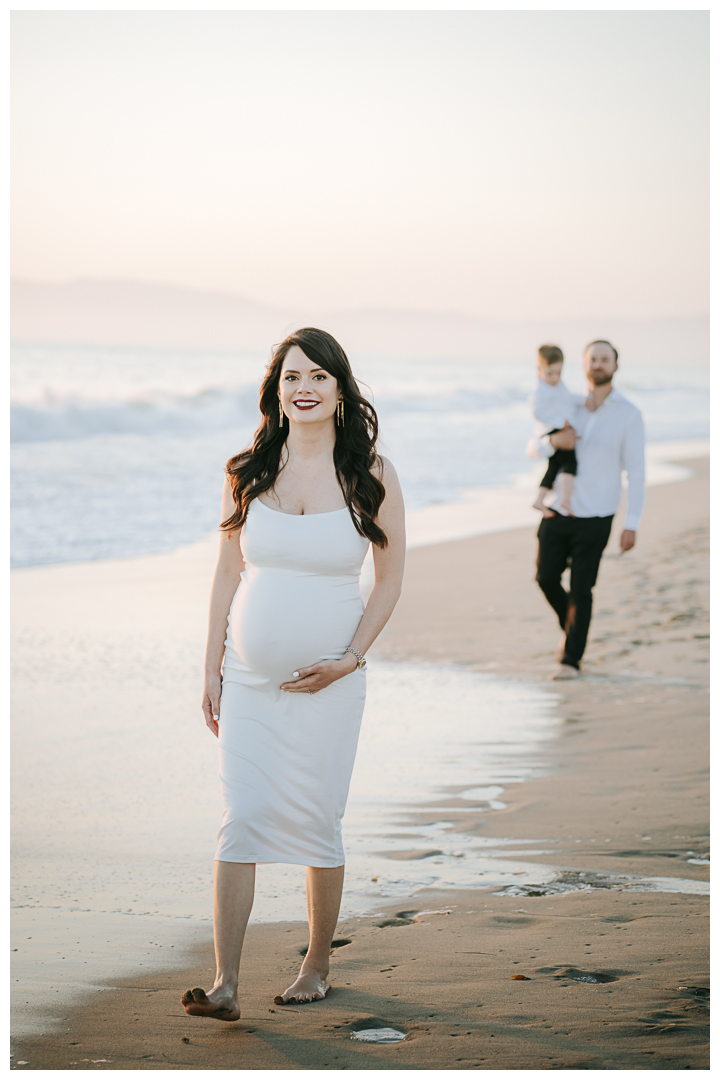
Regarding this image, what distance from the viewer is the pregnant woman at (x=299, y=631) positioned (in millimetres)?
3016

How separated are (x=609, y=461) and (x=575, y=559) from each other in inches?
26.8

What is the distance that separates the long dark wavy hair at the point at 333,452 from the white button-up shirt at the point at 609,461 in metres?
4.03

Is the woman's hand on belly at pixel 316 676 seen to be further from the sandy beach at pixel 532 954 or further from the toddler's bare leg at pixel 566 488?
the toddler's bare leg at pixel 566 488

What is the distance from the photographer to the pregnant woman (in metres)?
3.02

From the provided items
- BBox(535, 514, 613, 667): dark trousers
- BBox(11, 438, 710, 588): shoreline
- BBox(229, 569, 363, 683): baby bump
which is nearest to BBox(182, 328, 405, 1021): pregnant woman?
BBox(229, 569, 363, 683): baby bump

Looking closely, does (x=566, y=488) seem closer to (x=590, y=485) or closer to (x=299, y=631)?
(x=590, y=485)

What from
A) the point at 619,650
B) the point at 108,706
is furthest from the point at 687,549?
the point at 108,706

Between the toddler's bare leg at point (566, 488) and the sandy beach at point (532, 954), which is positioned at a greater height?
the toddler's bare leg at point (566, 488)

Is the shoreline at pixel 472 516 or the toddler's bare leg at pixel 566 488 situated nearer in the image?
the toddler's bare leg at pixel 566 488

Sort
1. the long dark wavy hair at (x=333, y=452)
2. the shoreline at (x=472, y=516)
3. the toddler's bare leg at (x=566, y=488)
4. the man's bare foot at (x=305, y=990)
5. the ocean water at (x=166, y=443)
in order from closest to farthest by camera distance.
Result: the man's bare foot at (x=305, y=990) < the long dark wavy hair at (x=333, y=452) < the toddler's bare leg at (x=566, y=488) < the shoreline at (x=472, y=516) < the ocean water at (x=166, y=443)

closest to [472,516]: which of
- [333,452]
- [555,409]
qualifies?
[555,409]

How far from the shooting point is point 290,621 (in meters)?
3.07

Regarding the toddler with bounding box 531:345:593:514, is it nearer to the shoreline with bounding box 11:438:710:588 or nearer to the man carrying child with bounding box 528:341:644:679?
the man carrying child with bounding box 528:341:644:679

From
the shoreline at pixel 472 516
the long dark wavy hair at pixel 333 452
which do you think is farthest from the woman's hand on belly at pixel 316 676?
the shoreline at pixel 472 516
